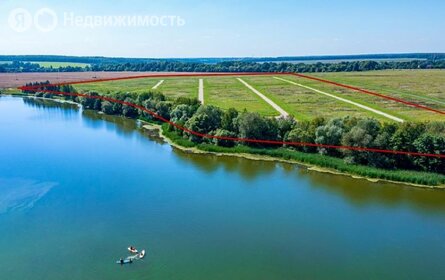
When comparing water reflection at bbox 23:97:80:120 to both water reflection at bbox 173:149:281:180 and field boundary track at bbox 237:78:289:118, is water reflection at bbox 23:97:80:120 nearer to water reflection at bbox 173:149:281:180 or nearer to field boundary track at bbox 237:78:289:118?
field boundary track at bbox 237:78:289:118

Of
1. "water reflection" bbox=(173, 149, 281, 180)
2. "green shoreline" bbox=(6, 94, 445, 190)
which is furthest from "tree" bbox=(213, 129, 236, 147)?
"water reflection" bbox=(173, 149, 281, 180)

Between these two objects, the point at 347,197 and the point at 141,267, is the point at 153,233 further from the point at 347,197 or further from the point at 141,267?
the point at 347,197

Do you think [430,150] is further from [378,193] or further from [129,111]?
[129,111]

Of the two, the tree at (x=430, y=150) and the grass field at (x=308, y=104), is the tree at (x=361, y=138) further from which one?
the grass field at (x=308, y=104)

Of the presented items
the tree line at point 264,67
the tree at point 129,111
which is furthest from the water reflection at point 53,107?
the tree line at point 264,67

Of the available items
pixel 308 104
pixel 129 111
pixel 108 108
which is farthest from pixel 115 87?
pixel 308 104

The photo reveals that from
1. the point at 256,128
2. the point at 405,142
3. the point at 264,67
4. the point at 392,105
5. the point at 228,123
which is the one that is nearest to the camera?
the point at 405,142
